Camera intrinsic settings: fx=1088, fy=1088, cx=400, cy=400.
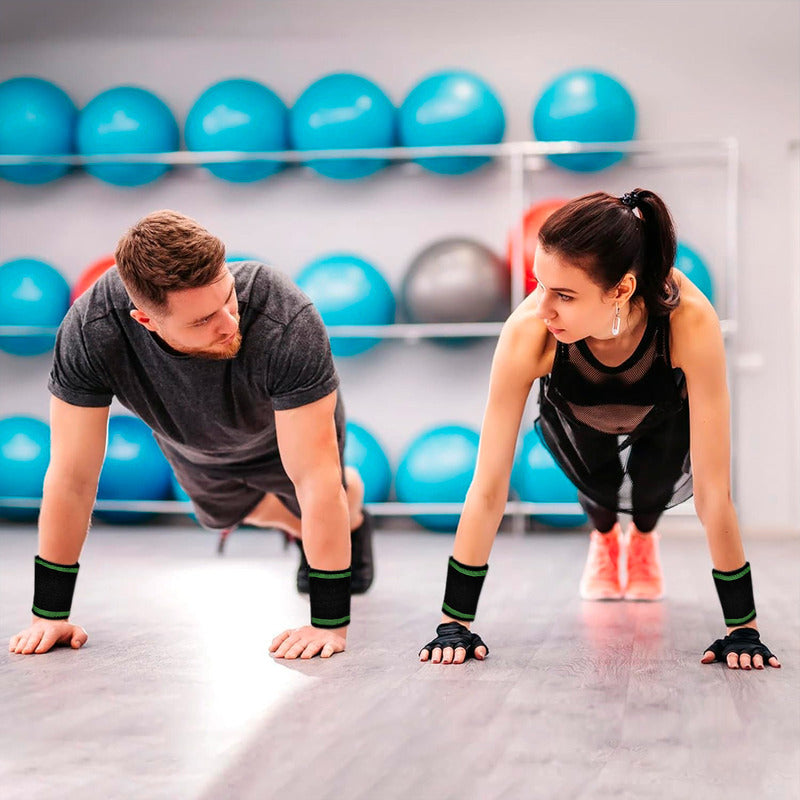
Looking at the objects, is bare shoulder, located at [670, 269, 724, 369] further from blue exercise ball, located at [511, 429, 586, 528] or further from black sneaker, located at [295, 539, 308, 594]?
blue exercise ball, located at [511, 429, 586, 528]

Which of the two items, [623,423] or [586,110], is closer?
[623,423]

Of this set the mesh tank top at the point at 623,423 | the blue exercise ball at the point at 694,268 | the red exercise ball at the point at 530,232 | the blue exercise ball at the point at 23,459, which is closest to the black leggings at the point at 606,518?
the mesh tank top at the point at 623,423

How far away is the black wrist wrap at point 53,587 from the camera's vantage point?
2232mm

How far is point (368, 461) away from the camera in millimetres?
4781

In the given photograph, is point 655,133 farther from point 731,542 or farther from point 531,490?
point 731,542

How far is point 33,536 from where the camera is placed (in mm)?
4801

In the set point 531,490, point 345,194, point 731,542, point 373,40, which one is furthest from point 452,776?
point 373,40

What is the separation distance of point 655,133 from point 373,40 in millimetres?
1427

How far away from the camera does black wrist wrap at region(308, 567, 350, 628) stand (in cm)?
220

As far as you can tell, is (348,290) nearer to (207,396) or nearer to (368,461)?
(368,461)

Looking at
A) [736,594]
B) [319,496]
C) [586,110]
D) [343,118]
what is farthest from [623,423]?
[343,118]

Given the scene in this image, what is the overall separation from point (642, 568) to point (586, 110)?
2343 mm

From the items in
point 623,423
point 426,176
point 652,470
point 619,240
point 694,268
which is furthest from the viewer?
point 426,176

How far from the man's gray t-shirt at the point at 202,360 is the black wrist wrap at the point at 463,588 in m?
0.45
